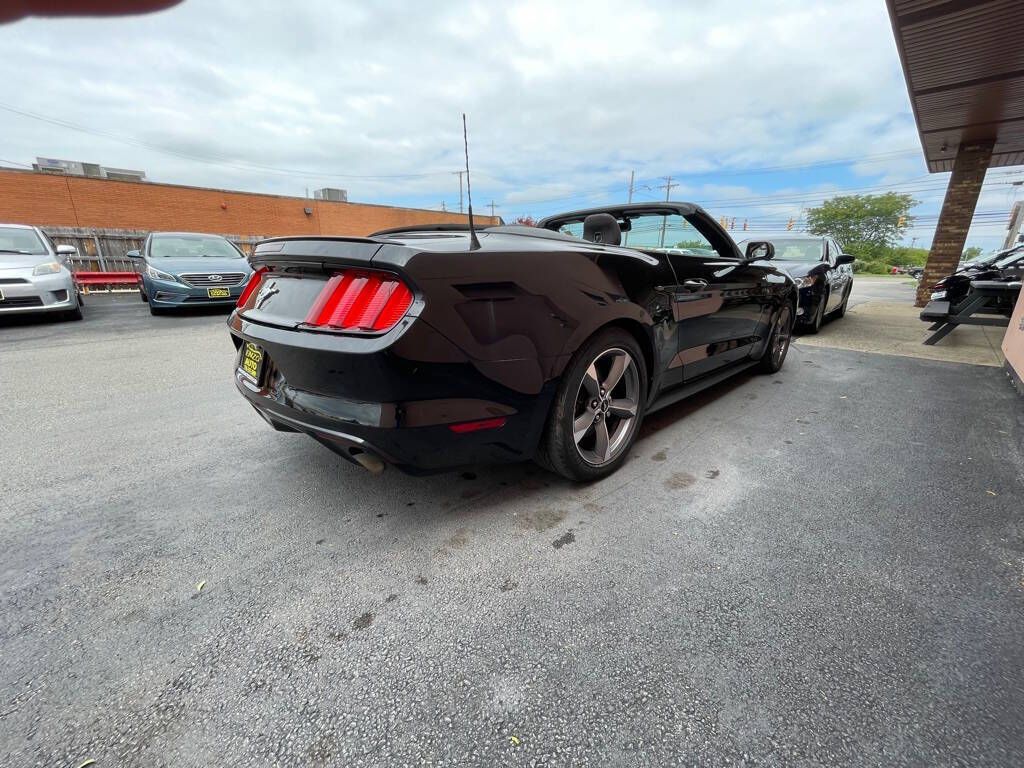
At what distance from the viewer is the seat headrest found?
272 cm

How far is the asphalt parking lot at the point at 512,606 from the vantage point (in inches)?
41.8

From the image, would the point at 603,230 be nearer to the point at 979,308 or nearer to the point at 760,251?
the point at 760,251

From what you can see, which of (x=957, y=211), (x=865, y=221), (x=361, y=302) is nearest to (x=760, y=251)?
(x=361, y=302)

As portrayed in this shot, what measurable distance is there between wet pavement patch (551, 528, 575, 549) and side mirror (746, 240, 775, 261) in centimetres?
262

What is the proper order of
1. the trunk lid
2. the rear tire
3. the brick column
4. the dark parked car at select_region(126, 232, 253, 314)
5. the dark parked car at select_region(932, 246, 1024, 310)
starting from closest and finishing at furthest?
the trunk lid → the rear tire → the dark parked car at select_region(932, 246, 1024, 310) → the dark parked car at select_region(126, 232, 253, 314) → the brick column

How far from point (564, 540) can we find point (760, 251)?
2.92 m

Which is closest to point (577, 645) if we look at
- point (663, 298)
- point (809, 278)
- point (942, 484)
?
point (663, 298)

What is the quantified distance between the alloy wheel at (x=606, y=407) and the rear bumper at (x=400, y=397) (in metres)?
0.35

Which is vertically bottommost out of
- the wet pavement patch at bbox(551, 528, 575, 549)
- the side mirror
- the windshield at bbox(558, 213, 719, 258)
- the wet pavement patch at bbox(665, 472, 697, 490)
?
the wet pavement patch at bbox(665, 472, 697, 490)

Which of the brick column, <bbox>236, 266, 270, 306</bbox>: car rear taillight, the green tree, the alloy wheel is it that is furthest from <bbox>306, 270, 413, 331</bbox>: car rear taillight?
the green tree

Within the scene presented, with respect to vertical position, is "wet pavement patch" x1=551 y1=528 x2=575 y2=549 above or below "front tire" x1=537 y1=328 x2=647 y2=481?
below

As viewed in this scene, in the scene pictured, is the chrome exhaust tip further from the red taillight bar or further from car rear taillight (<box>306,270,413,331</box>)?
car rear taillight (<box>306,270,413,331</box>)

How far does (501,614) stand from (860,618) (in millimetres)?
1115

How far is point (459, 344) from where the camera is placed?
1.58 meters
